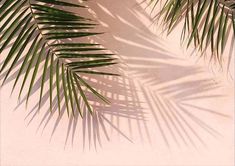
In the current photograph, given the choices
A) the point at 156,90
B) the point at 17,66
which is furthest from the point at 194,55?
the point at 17,66

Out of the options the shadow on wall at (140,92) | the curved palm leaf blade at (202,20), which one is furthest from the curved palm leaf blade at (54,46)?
the curved palm leaf blade at (202,20)

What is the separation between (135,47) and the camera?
1.38 metres

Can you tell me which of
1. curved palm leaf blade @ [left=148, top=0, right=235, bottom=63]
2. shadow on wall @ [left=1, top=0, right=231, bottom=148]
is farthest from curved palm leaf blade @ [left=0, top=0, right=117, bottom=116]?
curved palm leaf blade @ [left=148, top=0, right=235, bottom=63]

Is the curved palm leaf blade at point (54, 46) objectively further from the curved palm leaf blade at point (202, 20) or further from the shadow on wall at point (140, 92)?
the curved palm leaf blade at point (202, 20)

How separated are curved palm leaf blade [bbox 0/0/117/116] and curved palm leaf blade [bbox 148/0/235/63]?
0.87ft

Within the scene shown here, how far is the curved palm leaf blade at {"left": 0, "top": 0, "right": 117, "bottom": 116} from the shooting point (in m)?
1.20

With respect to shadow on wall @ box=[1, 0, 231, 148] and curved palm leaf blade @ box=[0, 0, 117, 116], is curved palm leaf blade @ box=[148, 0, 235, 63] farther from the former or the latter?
curved palm leaf blade @ box=[0, 0, 117, 116]

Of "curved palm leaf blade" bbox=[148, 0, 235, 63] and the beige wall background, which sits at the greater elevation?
"curved palm leaf blade" bbox=[148, 0, 235, 63]

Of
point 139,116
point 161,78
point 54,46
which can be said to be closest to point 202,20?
point 161,78

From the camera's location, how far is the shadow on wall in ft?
4.48

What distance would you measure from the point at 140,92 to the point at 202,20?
36cm

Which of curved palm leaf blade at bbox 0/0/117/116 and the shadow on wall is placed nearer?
curved palm leaf blade at bbox 0/0/117/116

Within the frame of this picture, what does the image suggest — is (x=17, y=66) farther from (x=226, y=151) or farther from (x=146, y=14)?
(x=226, y=151)

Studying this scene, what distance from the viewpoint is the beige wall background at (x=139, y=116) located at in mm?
1380
